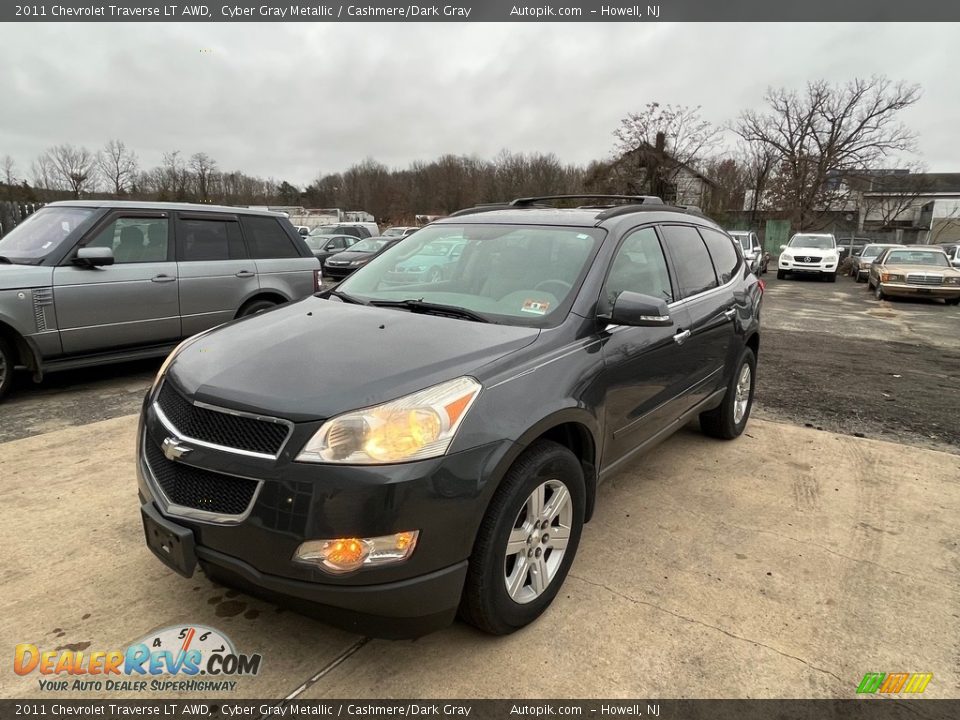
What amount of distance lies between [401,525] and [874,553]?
274 cm

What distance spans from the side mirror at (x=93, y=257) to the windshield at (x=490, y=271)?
331cm

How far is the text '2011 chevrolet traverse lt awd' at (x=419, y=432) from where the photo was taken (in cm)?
190

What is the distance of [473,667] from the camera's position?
223cm

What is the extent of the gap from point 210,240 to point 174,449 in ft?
17.0

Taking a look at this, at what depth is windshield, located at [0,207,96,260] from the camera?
5527mm

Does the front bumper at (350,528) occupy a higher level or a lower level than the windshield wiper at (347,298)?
lower

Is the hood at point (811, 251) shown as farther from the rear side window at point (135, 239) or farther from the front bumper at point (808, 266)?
the rear side window at point (135, 239)

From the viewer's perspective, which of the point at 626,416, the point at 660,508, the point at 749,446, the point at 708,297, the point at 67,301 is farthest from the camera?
the point at 67,301

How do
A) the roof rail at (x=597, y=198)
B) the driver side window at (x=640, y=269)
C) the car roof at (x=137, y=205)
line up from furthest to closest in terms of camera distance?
the car roof at (x=137, y=205) → the roof rail at (x=597, y=198) → the driver side window at (x=640, y=269)

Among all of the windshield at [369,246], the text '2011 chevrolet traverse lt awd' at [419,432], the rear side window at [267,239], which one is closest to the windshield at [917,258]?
the windshield at [369,246]

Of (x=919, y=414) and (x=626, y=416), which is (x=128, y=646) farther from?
(x=919, y=414)

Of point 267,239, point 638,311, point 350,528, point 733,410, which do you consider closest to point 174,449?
point 350,528

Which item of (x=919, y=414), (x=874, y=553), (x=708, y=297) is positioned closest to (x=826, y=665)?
(x=874, y=553)

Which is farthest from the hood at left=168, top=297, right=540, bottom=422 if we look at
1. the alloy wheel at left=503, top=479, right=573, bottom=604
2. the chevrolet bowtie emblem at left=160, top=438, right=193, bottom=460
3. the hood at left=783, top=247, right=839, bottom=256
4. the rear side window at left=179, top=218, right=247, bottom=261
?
the hood at left=783, top=247, right=839, bottom=256
